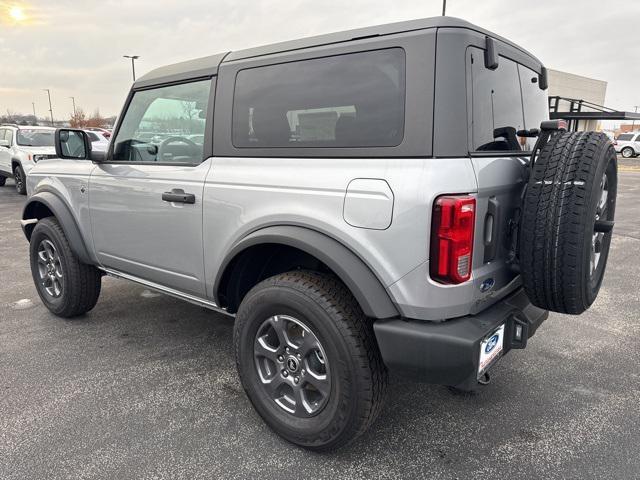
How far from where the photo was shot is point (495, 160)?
6.89 feet

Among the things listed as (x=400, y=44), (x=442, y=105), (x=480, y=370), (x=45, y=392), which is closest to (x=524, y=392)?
(x=480, y=370)

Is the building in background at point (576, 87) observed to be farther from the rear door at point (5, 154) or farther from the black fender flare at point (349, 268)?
the black fender flare at point (349, 268)

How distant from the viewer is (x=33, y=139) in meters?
12.3

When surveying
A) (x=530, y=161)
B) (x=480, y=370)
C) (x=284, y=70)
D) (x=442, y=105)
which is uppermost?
(x=284, y=70)

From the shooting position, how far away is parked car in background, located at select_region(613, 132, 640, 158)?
97.5 ft

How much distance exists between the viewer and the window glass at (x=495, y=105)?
204 cm

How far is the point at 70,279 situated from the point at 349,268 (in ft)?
9.04

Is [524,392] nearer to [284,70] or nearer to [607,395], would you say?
[607,395]

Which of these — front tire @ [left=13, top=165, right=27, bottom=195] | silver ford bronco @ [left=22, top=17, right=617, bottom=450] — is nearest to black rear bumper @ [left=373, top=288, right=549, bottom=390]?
silver ford bronco @ [left=22, top=17, right=617, bottom=450]

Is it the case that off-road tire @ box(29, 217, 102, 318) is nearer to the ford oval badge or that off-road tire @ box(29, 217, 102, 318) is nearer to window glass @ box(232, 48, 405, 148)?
window glass @ box(232, 48, 405, 148)

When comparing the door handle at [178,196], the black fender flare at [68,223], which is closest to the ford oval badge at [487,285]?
the door handle at [178,196]

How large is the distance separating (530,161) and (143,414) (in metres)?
2.47

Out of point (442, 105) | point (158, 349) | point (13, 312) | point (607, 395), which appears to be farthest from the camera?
point (13, 312)

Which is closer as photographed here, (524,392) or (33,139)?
(524,392)
